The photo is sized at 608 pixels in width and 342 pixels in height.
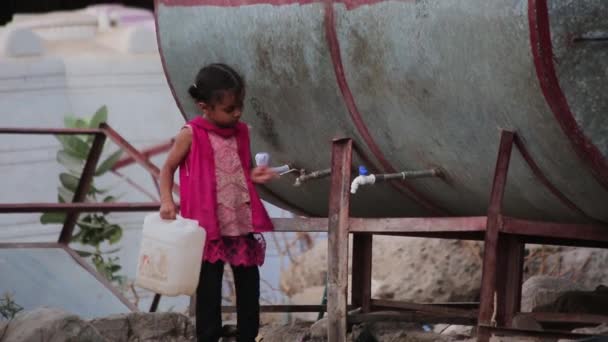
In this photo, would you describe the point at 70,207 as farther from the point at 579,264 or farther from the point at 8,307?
the point at 579,264

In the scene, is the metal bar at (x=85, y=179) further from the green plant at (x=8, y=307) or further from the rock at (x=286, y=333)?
the rock at (x=286, y=333)

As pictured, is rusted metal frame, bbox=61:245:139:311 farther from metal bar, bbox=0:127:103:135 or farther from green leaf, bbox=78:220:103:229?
green leaf, bbox=78:220:103:229

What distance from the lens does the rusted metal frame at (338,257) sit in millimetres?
5301

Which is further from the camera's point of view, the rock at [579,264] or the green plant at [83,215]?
the green plant at [83,215]

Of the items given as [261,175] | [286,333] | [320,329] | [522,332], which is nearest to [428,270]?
[286,333]

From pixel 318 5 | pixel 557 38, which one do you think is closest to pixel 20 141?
pixel 318 5

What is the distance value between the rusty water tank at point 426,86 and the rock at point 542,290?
122 centimetres

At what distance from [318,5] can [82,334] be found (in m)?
1.45

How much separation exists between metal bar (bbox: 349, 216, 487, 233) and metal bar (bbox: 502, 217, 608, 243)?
0.09 m

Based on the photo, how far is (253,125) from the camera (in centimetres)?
610

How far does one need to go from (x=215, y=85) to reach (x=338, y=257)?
723 mm

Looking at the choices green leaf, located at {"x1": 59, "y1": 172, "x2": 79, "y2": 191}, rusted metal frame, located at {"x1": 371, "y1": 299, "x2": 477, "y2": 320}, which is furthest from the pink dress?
green leaf, located at {"x1": 59, "y1": 172, "x2": 79, "y2": 191}

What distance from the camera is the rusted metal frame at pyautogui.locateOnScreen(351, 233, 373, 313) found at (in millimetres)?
6562

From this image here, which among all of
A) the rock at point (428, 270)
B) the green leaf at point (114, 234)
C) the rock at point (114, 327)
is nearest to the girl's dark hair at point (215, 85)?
the rock at point (114, 327)
